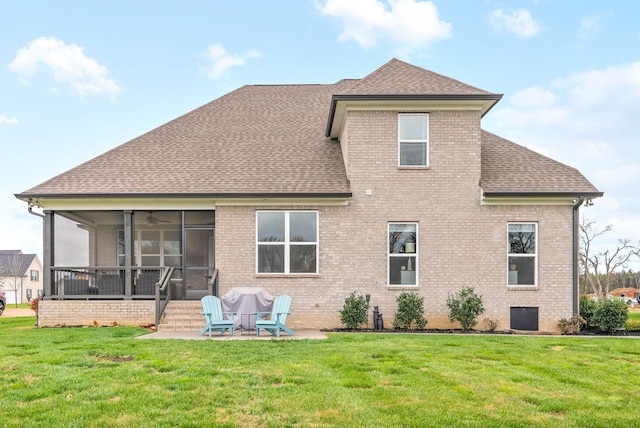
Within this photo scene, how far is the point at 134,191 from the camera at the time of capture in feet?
49.1

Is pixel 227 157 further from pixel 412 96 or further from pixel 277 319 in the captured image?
pixel 277 319

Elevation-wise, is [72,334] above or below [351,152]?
below

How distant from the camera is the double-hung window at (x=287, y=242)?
1510 centimetres

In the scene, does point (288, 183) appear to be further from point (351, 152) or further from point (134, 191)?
point (134, 191)

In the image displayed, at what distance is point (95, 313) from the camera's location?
1475 cm

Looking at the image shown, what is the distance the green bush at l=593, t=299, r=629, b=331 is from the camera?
47.5ft

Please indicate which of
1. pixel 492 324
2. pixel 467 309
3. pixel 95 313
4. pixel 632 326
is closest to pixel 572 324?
pixel 492 324

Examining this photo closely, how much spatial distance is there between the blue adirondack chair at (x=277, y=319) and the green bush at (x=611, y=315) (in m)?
8.47

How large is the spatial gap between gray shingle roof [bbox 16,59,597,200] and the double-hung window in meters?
0.80

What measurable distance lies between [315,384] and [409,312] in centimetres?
750

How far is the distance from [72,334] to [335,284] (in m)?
6.61

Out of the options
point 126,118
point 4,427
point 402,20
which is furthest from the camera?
point 126,118

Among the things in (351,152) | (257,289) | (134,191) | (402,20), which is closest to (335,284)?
(257,289)

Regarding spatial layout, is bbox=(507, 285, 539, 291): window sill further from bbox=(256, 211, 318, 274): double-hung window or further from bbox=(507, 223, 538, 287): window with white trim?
bbox=(256, 211, 318, 274): double-hung window
